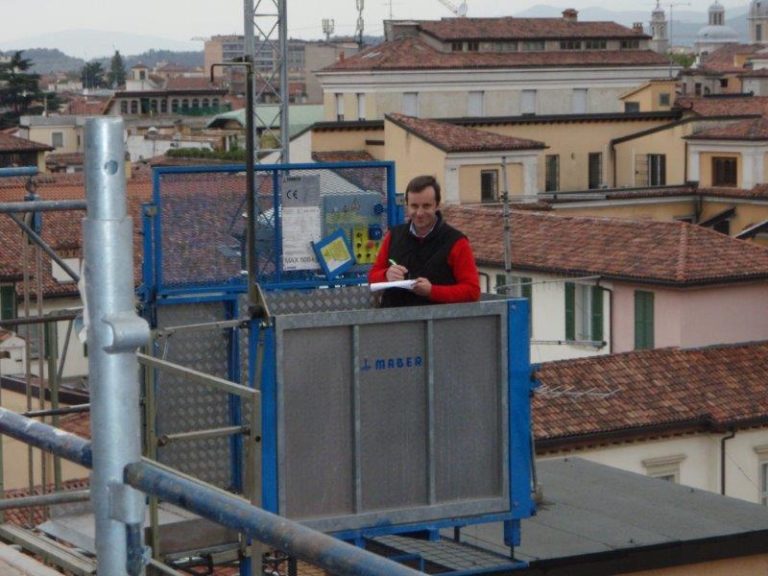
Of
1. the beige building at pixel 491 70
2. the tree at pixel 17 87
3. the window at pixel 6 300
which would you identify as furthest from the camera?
the tree at pixel 17 87

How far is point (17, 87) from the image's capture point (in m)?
100

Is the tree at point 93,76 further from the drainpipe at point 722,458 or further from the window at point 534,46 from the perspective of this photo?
the drainpipe at point 722,458

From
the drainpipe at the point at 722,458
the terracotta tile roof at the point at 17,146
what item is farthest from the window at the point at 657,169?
the drainpipe at the point at 722,458

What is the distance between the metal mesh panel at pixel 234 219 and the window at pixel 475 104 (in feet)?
187

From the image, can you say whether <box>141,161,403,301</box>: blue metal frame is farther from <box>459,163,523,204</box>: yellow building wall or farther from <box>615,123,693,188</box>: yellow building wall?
<box>615,123,693,188</box>: yellow building wall

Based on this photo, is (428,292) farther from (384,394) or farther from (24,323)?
(24,323)

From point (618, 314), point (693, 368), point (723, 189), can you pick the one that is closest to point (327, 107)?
point (723, 189)

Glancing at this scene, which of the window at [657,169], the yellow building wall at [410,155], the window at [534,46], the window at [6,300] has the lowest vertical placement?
the window at [6,300]

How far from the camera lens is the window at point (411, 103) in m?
64.7

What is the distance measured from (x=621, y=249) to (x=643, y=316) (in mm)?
2027

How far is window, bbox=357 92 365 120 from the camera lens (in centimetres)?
6544

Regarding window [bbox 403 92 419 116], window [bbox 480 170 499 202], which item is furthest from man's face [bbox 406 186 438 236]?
window [bbox 403 92 419 116]

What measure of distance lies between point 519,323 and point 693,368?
18.9 m

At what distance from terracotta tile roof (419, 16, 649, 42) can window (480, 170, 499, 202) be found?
17.5m
